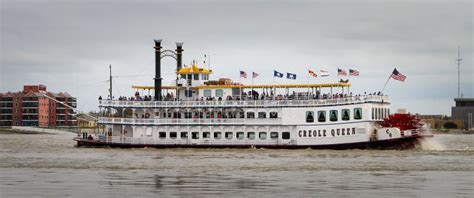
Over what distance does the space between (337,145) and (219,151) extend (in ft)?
Answer: 28.7

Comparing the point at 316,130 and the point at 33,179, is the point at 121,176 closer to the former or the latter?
the point at 33,179

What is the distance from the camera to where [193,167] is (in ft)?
161

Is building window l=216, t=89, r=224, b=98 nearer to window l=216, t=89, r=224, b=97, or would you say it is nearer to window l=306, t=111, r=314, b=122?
window l=216, t=89, r=224, b=97

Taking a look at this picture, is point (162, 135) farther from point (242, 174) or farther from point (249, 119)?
point (242, 174)

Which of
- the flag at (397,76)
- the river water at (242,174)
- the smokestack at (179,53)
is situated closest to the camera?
the river water at (242,174)

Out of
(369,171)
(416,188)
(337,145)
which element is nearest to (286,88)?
(337,145)

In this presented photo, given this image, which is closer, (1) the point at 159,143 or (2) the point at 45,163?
(2) the point at 45,163

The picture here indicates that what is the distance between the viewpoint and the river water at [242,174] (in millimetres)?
36125

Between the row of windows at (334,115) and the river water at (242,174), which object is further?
the row of windows at (334,115)

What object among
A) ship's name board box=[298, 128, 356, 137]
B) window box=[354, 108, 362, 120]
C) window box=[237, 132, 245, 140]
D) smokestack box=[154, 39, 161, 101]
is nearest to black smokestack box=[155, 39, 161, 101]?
smokestack box=[154, 39, 161, 101]

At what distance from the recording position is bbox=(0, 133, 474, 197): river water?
36125mm

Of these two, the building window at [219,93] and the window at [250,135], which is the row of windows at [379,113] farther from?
the building window at [219,93]

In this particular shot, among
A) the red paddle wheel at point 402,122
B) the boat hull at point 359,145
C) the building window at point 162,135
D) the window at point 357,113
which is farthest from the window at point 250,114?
the red paddle wheel at point 402,122

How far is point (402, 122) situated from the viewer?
65938mm
